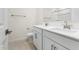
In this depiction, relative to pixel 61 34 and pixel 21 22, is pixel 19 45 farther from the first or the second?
pixel 61 34

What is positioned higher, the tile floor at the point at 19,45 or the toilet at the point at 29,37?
the toilet at the point at 29,37

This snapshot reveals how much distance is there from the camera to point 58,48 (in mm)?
1315

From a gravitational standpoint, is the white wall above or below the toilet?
above

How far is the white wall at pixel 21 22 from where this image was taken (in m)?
2.08

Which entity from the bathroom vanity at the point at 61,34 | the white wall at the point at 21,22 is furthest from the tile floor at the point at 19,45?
the bathroom vanity at the point at 61,34

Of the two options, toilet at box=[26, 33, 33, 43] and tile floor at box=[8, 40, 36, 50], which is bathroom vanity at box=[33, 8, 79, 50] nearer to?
toilet at box=[26, 33, 33, 43]

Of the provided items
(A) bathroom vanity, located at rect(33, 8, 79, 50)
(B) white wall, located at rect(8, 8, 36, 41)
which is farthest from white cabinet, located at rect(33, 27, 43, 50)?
(B) white wall, located at rect(8, 8, 36, 41)

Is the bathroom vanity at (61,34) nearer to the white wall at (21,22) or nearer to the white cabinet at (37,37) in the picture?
the white cabinet at (37,37)

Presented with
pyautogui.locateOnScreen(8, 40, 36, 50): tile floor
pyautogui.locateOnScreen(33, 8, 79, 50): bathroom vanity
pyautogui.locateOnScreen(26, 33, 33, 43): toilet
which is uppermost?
pyautogui.locateOnScreen(33, 8, 79, 50): bathroom vanity

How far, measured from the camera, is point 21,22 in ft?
7.17

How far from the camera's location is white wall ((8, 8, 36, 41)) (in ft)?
6.83

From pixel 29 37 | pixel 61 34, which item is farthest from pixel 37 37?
pixel 61 34

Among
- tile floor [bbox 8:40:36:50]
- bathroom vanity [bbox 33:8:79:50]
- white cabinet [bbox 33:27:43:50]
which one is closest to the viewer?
bathroom vanity [bbox 33:8:79:50]
